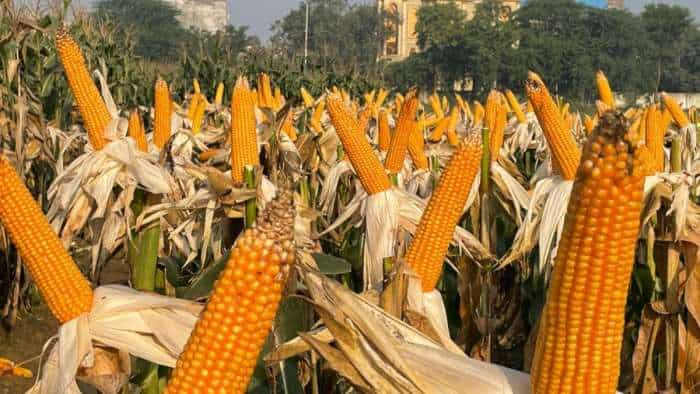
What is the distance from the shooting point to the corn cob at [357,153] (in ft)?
13.3

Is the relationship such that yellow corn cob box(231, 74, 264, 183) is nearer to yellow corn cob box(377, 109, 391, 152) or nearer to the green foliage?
yellow corn cob box(377, 109, 391, 152)

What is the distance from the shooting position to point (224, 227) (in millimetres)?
4094

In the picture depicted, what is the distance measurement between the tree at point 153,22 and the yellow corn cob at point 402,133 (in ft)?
248

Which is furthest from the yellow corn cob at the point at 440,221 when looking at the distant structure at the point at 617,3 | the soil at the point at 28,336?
the distant structure at the point at 617,3

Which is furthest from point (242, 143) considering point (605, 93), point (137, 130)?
point (605, 93)

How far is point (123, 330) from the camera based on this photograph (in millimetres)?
2270

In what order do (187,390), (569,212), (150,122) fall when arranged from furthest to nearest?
(150,122) < (569,212) < (187,390)

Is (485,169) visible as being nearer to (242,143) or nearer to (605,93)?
(242,143)

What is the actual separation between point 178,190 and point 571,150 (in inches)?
86.0

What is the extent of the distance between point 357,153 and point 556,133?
1.16 meters

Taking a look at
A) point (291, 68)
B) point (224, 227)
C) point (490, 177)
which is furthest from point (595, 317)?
point (291, 68)

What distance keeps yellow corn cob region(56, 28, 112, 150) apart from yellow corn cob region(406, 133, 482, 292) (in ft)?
7.09

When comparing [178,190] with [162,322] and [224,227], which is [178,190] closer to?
[224,227]

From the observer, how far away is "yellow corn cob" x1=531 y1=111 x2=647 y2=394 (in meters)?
1.52
